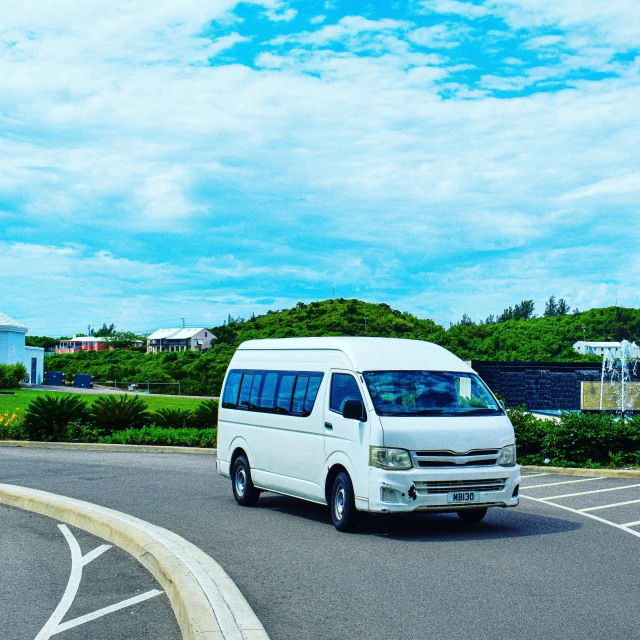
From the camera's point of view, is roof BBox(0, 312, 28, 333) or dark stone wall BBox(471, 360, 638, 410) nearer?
dark stone wall BBox(471, 360, 638, 410)

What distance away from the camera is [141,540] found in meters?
9.17

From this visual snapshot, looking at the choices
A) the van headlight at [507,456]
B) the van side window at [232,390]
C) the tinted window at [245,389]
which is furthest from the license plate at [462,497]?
the van side window at [232,390]

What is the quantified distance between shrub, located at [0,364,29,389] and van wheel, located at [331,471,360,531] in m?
56.2

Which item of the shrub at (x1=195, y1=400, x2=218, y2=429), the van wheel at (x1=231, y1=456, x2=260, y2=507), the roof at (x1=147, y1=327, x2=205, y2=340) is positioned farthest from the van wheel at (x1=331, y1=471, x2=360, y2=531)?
the roof at (x1=147, y1=327, x2=205, y2=340)

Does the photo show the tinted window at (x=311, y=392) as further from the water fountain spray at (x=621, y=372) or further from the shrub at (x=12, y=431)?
the water fountain spray at (x=621, y=372)

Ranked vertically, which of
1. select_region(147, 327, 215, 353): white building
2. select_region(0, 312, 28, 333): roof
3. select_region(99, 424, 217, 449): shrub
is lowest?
select_region(99, 424, 217, 449): shrub

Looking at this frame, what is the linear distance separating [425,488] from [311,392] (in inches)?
92.2

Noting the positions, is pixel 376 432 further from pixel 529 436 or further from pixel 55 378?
pixel 55 378

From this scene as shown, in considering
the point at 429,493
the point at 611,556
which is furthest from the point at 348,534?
the point at 611,556

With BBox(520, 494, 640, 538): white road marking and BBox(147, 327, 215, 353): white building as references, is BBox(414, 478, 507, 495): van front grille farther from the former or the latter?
Result: BBox(147, 327, 215, 353): white building

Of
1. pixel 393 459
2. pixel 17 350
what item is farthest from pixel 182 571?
pixel 17 350

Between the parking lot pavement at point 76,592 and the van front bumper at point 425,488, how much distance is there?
→ 279 cm

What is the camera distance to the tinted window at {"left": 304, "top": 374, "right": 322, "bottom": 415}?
38.7 ft

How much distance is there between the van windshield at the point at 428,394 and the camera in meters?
10.8
